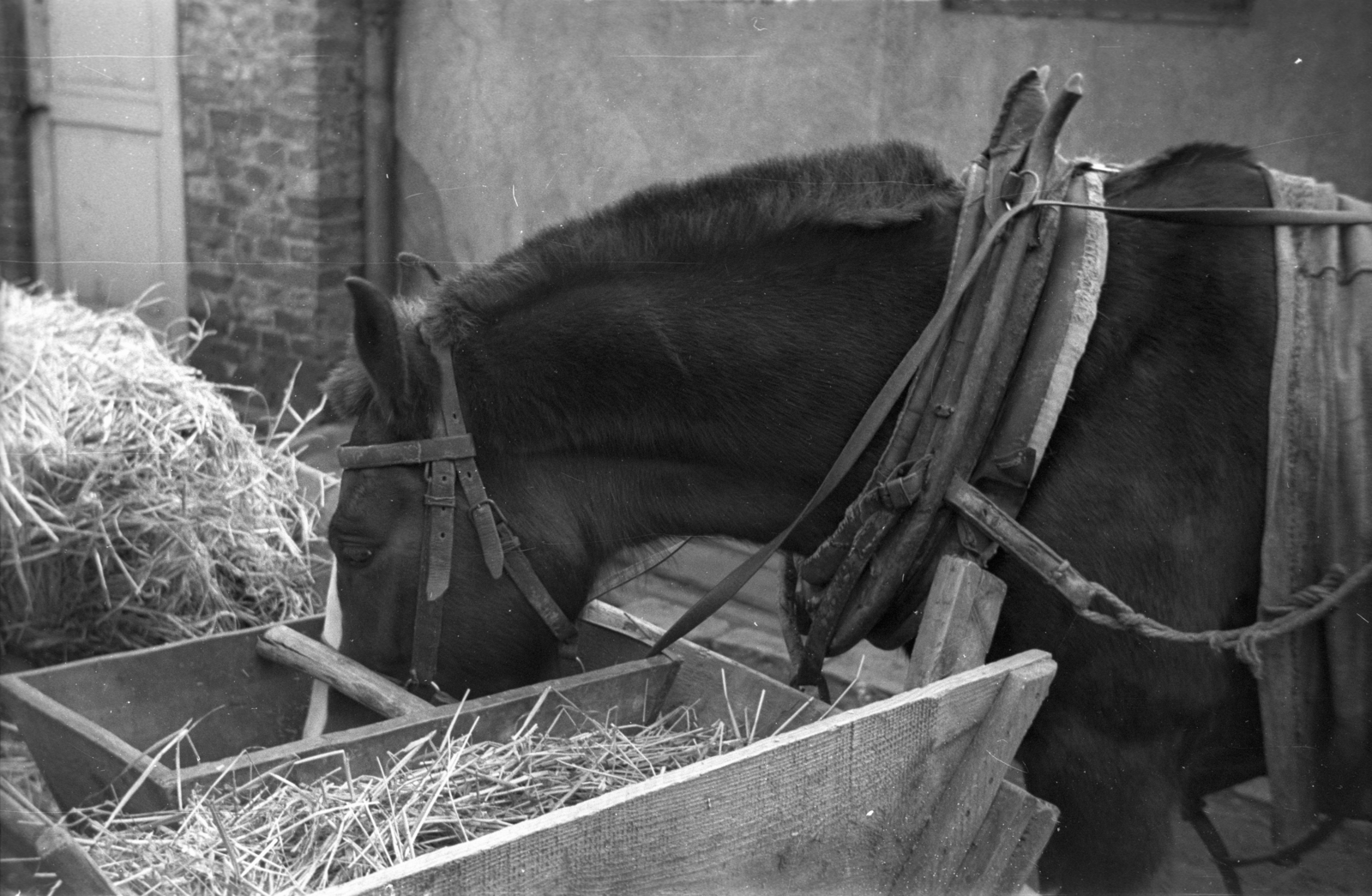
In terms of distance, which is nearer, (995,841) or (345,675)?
(995,841)

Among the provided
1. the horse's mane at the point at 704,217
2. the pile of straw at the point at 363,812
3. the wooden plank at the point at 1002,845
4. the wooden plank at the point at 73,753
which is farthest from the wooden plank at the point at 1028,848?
the wooden plank at the point at 73,753

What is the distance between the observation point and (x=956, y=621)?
1.81 metres

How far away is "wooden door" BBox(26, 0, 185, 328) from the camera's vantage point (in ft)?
12.5

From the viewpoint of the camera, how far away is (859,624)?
1.96m

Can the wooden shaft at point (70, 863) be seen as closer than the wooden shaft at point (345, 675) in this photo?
Yes

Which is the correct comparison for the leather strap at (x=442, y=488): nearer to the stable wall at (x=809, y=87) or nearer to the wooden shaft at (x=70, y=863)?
the wooden shaft at (x=70, y=863)

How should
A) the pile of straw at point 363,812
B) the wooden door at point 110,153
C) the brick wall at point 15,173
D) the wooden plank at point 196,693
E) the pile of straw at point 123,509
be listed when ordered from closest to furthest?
the pile of straw at point 363,812
the wooden plank at point 196,693
the pile of straw at point 123,509
the wooden door at point 110,153
the brick wall at point 15,173

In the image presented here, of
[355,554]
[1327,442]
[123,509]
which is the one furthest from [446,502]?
[1327,442]

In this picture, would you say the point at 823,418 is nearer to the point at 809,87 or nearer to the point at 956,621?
the point at 956,621

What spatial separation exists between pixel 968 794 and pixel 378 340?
1.09 meters

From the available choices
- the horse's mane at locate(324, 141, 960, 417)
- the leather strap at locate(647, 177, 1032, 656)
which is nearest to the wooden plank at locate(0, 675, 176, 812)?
the horse's mane at locate(324, 141, 960, 417)

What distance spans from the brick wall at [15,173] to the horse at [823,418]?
2.44m

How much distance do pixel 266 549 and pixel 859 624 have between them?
1.66 meters

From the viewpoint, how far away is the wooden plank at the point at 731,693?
2.32 metres
